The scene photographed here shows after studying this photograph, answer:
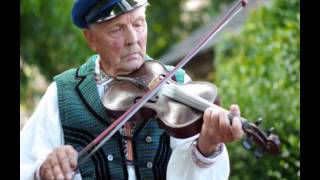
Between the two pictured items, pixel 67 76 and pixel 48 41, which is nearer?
pixel 67 76

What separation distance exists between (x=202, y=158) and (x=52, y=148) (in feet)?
2.06

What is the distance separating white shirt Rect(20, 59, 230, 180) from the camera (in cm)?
338

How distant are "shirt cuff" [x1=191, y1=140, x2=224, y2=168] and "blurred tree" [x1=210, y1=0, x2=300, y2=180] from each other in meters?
2.46

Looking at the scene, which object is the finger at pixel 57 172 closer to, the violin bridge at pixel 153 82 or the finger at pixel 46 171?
the finger at pixel 46 171

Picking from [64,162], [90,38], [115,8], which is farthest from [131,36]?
[64,162]

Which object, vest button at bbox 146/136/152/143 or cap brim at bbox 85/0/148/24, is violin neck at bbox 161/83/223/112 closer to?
vest button at bbox 146/136/152/143

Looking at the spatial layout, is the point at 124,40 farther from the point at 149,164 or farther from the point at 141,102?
the point at 149,164

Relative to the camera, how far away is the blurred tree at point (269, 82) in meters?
6.15

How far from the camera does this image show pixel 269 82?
6.82 m

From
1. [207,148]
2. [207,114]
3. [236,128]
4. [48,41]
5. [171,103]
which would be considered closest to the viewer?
[236,128]

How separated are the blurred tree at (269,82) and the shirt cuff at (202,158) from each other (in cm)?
246

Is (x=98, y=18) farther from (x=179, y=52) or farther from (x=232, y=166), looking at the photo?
(x=179, y=52)

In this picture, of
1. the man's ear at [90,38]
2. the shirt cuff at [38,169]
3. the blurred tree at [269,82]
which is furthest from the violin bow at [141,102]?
the blurred tree at [269,82]
